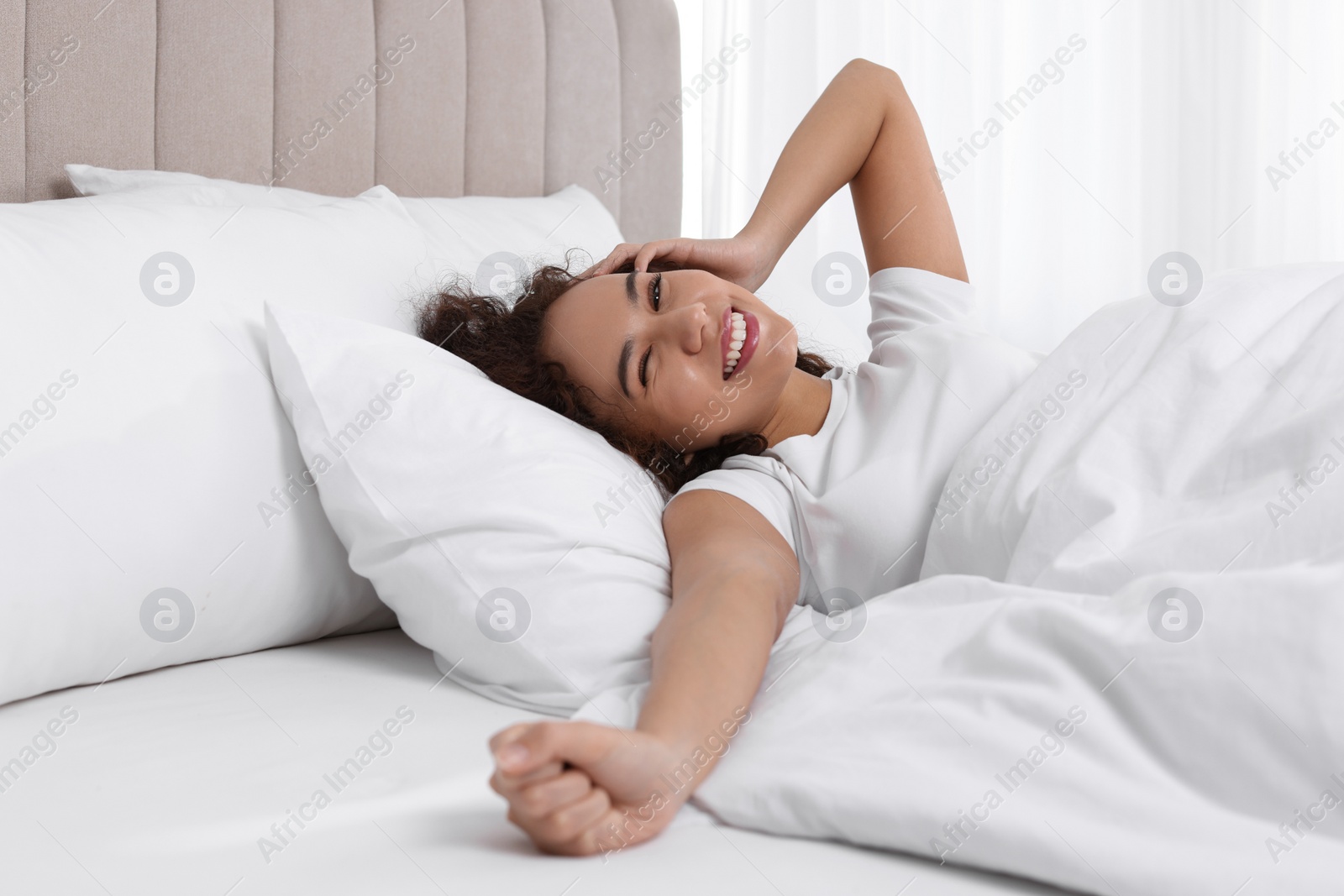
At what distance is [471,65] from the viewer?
1.71m

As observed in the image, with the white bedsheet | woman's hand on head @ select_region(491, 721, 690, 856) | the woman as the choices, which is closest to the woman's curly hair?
the woman

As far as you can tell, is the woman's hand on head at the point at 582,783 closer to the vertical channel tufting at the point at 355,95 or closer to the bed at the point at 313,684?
the bed at the point at 313,684

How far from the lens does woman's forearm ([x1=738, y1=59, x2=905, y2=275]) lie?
4.89ft

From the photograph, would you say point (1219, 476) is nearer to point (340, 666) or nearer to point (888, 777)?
point (888, 777)

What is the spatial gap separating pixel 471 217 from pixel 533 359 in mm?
347

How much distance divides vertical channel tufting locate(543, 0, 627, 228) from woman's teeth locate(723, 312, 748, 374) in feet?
2.70

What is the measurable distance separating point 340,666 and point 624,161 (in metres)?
1.31

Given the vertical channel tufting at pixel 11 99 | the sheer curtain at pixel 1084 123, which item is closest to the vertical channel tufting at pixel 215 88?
the vertical channel tufting at pixel 11 99

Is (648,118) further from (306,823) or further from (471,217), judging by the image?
(306,823)

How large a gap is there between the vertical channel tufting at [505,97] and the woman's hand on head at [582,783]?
132 cm

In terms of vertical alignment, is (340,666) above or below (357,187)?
below

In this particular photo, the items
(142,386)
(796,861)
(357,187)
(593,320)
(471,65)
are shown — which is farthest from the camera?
(471,65)

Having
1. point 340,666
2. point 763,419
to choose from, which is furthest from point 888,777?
point 763,419

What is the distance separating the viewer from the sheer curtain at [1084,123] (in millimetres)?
2516
